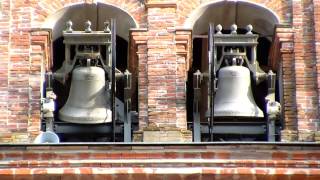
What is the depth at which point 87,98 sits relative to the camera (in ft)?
125

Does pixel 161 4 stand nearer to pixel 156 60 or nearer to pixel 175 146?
pixel 156 60

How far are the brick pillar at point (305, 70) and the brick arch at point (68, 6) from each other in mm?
2319

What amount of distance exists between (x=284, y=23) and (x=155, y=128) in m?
2.72

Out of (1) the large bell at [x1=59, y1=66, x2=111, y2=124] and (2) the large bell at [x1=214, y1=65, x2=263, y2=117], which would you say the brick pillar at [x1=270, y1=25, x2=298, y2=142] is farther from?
(1) the large bell at [x1=59, y1=66, x2=111, y2=124]

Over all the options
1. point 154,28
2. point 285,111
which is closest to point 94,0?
point 154,28

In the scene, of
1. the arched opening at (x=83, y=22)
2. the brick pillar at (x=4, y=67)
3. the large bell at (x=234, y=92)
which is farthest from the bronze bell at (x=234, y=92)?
the brick pillar at (x=4, y=67)

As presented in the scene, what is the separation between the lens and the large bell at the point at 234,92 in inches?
1503

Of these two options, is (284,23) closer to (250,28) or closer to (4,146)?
(250,28)

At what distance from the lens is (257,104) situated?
39.2 metres

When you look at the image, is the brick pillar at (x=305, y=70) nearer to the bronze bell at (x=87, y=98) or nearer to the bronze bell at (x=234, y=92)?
the bronze bell at (x=234, y=92)

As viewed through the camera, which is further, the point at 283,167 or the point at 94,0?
the point at 94,0

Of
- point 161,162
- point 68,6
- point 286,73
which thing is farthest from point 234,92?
point 68,6

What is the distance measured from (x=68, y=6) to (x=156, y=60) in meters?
1.69

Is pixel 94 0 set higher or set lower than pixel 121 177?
higher
